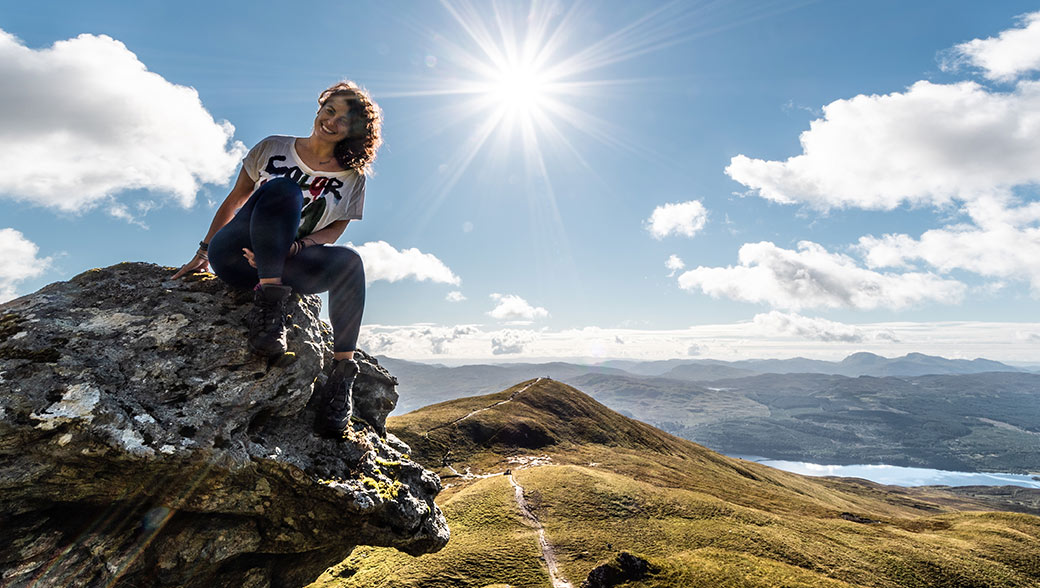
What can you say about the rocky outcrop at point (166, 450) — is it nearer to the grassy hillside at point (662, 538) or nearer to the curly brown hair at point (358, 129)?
the curly brown hair at point (358, 129)

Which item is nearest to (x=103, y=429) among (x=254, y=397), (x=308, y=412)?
(x=254, y=397)

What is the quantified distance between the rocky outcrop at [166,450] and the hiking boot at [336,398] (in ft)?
1.41

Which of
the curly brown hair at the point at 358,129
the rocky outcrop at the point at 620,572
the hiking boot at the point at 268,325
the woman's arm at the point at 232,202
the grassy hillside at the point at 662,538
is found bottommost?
the grassy hillside at the point at 662,538

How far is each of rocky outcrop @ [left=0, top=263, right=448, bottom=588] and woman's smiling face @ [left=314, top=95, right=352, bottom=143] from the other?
4.63m

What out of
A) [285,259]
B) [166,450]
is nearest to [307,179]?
[285,259]

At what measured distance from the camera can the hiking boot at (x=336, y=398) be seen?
34.6 ft

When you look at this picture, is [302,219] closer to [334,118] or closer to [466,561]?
[334,118]

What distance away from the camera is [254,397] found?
9.29 m

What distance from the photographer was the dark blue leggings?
27.4ft

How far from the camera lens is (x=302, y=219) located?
371 inches

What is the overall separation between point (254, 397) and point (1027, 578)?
7050 centimetres

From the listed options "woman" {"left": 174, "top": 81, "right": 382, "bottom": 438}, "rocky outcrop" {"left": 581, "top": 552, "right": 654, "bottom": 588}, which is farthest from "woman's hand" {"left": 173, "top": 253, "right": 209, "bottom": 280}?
"rocky outcrop" {"left": 581, "top": 552, "right": 654, "bottom": 588}

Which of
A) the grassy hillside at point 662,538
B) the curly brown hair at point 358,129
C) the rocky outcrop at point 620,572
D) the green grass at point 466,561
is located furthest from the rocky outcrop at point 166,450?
the grassy hillside at point 662,538

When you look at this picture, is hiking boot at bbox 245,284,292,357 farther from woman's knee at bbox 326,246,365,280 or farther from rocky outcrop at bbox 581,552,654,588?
rocky outcrop at bbox 581,552,654,588
